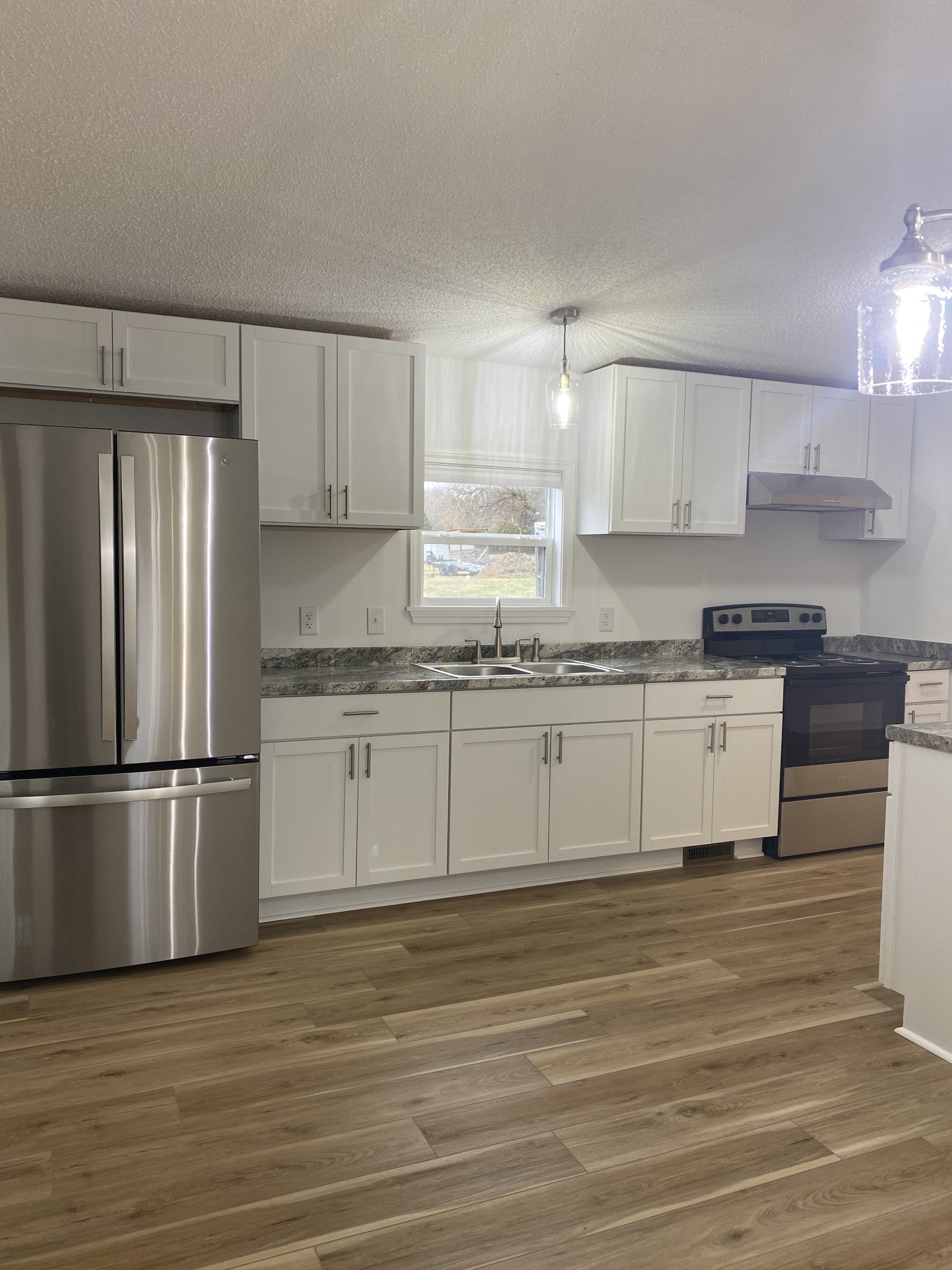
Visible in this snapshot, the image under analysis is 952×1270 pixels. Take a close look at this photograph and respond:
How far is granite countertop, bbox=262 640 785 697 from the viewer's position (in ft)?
11.3

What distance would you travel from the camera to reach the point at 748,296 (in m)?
3.24

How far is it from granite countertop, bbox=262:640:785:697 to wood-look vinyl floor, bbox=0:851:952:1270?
89cm

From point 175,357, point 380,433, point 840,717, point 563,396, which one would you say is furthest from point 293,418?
point 840,717

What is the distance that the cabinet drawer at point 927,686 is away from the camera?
4523 millimetres

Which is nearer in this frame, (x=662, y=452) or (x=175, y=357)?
(x=175, y=357)

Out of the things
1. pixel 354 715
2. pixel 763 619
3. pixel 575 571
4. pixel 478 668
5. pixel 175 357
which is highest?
pixel 175 357

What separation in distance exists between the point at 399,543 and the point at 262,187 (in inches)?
74.8

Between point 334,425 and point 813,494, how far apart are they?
2.32 metres

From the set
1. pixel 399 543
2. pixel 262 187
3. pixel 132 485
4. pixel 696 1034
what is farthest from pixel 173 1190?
pixel 399 543

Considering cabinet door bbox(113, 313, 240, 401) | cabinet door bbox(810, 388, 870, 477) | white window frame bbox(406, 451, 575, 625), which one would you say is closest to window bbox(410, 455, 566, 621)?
white window frame bbox(406, 451, 575, 625)

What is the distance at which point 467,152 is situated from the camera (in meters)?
2.17

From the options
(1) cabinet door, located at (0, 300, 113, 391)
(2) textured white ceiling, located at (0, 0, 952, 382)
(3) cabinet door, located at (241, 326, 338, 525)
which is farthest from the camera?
(3) cabinet door, located at (241, 326, 338, 525)

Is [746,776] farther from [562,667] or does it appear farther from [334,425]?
[334,425]

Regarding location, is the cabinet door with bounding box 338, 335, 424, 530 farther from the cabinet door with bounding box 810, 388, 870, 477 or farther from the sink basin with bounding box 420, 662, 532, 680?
the cabinet door with bounding box 810, 388, 870, 477
